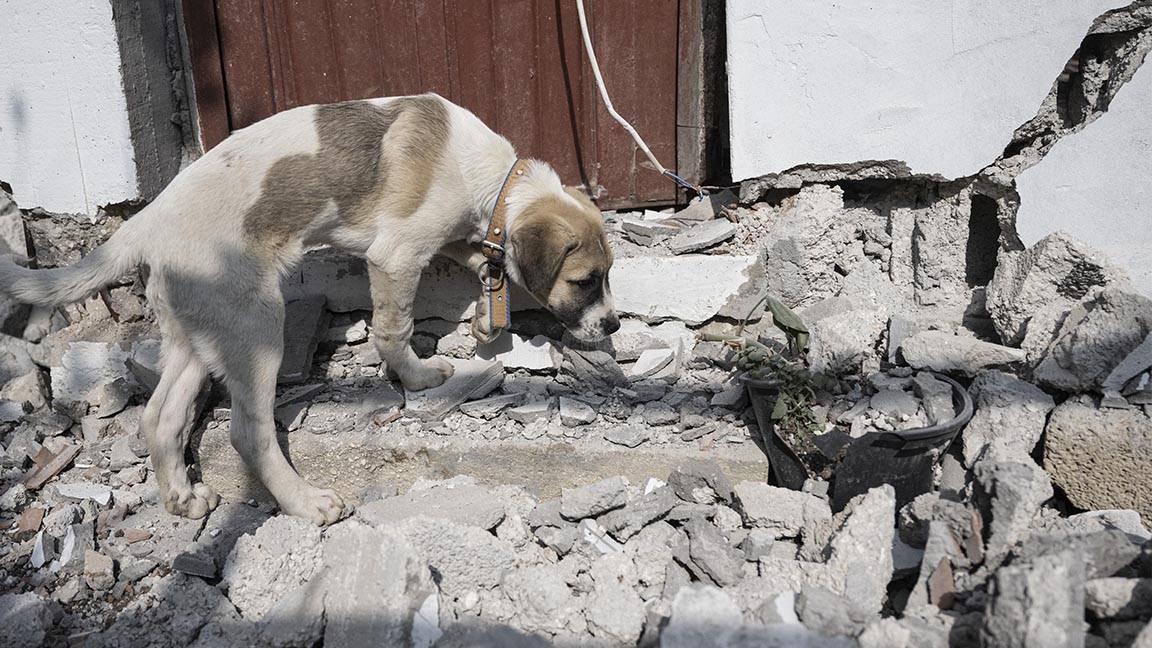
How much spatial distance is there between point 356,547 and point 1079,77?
3.76 m

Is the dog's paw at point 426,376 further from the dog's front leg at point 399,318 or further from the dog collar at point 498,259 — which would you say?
the dog collar at point 498,259

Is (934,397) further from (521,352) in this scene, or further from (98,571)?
(98,571)

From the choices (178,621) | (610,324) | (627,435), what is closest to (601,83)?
(610,324)

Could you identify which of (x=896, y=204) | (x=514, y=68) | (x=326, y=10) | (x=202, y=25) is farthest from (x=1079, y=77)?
(x=202, y=25)

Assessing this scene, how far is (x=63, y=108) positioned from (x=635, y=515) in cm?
341

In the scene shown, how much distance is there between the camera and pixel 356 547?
293cm

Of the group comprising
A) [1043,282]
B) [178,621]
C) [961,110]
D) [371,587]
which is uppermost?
[961,110]

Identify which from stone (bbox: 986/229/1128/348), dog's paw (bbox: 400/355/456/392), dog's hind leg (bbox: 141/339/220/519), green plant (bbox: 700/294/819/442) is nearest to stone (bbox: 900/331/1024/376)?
stone (bbox: 986/229/1128/348)

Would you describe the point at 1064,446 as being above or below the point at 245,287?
below

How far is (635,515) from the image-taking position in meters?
3.29

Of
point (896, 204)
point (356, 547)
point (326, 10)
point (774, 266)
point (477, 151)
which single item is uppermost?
point (326, 10)

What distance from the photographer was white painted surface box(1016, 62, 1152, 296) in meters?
3.90

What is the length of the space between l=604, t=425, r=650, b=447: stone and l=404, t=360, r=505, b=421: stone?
2.26 ft

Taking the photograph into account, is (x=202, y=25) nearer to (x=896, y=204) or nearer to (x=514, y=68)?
Result: (x=514, y=68)
